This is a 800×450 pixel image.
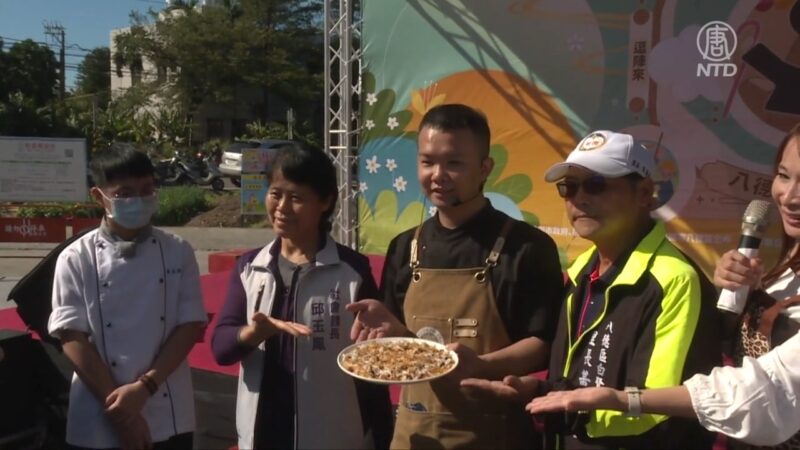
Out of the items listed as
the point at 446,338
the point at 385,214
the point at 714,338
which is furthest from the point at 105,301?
the point at 385,214

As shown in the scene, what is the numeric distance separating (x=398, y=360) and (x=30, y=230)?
33.1 feet

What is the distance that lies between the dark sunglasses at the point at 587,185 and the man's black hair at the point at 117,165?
55.9 inches

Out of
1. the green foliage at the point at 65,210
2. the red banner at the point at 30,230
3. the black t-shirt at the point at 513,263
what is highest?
the black t-shirt at the point at 513,263

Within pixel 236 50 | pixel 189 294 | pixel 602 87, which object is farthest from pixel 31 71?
pixel 189 294

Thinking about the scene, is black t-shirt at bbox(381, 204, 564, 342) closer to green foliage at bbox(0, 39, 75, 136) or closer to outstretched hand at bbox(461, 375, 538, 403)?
outstretched hand at bbox(461, 375, 538, 403)

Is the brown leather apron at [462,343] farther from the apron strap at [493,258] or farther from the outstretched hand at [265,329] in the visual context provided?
the outstretched hand at [265,329]

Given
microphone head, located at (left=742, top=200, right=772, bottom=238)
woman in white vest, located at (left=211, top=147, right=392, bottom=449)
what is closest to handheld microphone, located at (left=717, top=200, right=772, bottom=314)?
microphone head, located at (left=742, top=200, right=772, bottom=238)

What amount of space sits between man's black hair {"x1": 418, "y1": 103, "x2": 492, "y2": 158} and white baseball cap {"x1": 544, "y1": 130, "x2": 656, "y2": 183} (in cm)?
28

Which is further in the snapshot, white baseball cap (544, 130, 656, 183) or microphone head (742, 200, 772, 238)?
white baseball cap (544, 130, 656, 183)

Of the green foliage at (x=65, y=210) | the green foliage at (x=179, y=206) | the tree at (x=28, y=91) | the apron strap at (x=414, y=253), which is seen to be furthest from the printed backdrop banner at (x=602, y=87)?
the tree at (x=28, y=91)

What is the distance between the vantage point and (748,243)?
1615 mm

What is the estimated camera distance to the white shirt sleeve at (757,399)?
56.4 inches

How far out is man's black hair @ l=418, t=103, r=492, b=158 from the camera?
1.96m

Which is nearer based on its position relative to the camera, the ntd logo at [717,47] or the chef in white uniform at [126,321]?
the chef in white uniform at [126,321]
